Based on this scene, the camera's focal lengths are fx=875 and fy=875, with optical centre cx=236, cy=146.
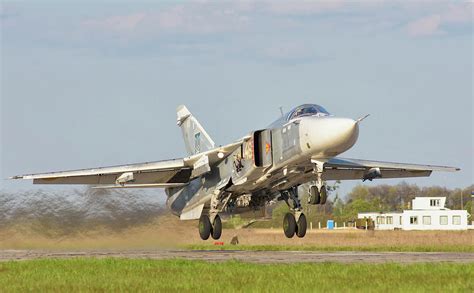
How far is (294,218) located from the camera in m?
30.1

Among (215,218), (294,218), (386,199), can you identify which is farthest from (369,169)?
(386,199)

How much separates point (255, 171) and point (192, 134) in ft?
28.7

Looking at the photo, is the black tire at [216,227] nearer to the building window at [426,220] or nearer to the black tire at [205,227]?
the black tire at [205,227]

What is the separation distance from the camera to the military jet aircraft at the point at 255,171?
25.7 meters

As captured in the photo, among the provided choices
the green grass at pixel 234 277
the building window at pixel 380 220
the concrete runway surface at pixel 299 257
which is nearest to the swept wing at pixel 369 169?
the concrete runway surface at pixel 299 257

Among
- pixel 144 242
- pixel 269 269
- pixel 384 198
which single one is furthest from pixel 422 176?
pixel 384 198

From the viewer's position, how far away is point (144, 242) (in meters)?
32.4

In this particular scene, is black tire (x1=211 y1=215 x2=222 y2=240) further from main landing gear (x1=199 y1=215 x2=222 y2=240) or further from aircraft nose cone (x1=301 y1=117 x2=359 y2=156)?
aircraft nose cone (x1=301 y1=117 x2=359 y2=156)

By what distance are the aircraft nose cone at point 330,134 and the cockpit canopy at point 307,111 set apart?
61 cm

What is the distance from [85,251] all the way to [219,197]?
5573 mm

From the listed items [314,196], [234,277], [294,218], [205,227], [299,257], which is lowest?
[299,257]

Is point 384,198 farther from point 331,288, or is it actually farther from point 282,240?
point 331,288

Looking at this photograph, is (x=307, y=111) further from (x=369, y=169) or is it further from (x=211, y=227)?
(x=369, y=169)

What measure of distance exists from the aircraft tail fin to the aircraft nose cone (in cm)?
1001
